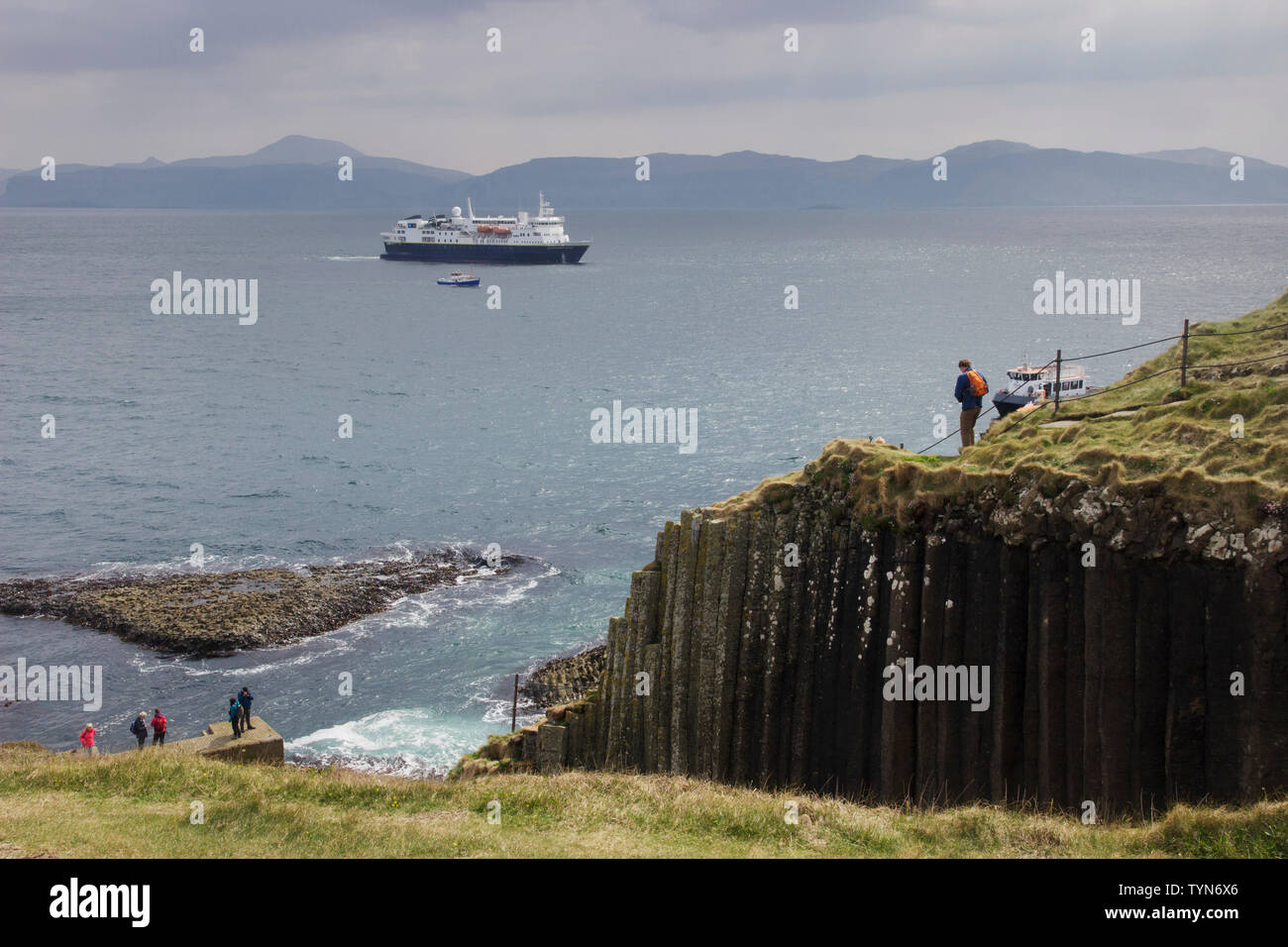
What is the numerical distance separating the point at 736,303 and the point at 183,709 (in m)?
130

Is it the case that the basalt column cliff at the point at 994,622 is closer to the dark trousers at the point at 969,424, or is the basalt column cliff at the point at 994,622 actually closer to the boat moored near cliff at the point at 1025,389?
the dark trousers at the point at 969,424

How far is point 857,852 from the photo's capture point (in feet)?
51.0

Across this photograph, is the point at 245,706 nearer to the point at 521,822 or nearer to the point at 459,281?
the point at 521,822

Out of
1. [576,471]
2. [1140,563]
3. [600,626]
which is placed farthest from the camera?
[576,471]

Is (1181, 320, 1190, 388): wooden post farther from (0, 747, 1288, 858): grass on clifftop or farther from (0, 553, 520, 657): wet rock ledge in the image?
(0, 553, 520, 657): wet rock ledge

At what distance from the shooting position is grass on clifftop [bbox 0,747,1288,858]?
49.3 ft

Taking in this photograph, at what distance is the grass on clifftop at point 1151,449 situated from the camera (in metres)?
18.2


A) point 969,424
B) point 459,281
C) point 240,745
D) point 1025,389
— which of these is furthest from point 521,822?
point 459,281

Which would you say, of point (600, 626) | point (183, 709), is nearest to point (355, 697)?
A: point (183, 709)

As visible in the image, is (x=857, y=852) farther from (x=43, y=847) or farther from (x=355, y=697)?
(x=355, y=697)

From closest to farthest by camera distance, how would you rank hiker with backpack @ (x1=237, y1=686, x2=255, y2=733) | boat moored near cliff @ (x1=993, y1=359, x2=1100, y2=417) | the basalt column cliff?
the basalt column cliff, hiker with backpack @ (x1=237, y1=686, x2=255, y2=733), boat moored near cliff @ (x1=993, y1=359, x2=1100, y2=417)

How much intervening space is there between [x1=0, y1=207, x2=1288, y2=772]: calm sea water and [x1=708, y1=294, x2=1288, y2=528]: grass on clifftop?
2091 centimetres

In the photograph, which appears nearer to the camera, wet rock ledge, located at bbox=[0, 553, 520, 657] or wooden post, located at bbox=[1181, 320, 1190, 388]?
wooden post, located at bbox=[1181, 320, 1190, 388]

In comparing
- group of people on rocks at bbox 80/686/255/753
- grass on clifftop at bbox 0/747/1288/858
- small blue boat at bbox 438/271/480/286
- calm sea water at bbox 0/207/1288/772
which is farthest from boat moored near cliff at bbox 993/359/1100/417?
small blue boat at bbox 438/271/480/286
